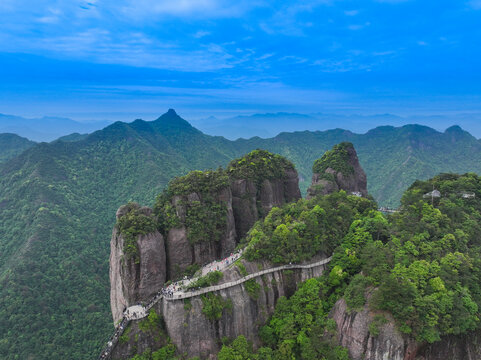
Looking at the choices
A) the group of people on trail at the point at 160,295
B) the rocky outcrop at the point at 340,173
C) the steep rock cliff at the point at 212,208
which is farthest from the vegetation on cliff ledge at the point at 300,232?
the rocky outcrop at the point at 340,173

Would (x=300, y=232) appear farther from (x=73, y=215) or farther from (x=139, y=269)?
(x=73, y=215)

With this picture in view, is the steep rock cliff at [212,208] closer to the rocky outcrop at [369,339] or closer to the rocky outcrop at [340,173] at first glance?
the rocky outcrop at [340,173]

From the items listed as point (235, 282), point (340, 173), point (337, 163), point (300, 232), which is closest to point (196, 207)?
point (235, 282)

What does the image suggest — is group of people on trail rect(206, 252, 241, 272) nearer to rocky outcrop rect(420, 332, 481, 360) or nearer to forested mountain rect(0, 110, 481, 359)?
rocky outcrop rect(420, 332, 481, 360)

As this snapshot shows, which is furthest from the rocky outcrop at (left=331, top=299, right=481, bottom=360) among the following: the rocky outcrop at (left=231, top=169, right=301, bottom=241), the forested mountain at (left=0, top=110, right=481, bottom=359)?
the forested mountain at (left=0, top=110, right=481, bottom=359)

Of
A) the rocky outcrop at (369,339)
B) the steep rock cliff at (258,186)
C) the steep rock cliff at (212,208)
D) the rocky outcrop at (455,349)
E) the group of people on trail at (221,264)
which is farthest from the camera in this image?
the steep rock cliff at (258,186)

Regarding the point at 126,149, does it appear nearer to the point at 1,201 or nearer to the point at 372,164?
the point at 1,201

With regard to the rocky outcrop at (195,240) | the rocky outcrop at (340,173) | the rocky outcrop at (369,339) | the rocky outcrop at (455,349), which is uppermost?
the rocky outcrop at (340,173)
